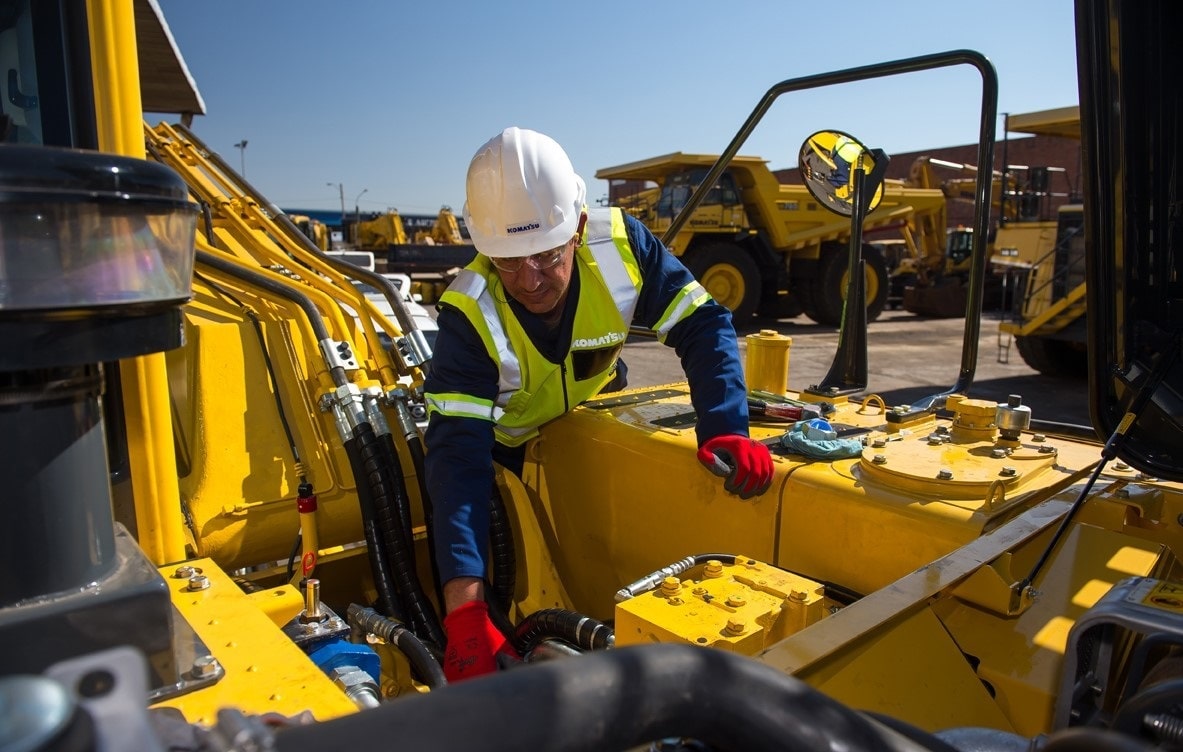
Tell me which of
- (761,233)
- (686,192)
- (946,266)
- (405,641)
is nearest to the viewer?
(405,641)

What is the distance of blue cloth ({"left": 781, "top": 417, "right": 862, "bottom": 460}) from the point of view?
1993mm

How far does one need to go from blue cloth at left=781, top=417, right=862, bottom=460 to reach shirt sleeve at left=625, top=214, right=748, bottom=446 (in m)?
0.12

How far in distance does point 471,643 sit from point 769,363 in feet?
4.58

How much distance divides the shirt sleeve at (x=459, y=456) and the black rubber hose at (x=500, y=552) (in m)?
0.28

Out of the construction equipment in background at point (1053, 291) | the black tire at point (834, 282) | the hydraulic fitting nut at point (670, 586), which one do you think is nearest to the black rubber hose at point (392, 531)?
the hydraulic fitting nut at point (670, 586)

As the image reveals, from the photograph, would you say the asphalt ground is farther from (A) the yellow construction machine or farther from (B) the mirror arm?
(A) the yellow construction machine

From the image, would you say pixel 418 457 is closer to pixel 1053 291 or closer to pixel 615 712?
pixel 615 712

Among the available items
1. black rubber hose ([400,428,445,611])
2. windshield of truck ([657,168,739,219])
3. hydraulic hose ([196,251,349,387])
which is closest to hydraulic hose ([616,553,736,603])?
black rubber hose ([400,428,445,611])

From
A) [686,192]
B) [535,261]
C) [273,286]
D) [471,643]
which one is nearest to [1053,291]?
[686,192]

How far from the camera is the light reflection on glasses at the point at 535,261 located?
2133 millimetres

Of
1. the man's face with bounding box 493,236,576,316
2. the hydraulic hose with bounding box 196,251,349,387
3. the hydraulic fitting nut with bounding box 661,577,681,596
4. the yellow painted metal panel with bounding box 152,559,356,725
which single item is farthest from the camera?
the hydraulic hose with bounding box 196,251,349,387

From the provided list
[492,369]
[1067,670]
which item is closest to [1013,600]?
[1067,670]

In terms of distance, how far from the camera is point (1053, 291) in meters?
8.62

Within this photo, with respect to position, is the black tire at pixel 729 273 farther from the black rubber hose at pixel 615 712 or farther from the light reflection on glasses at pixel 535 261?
the black rubber hose at pixel 615 712
